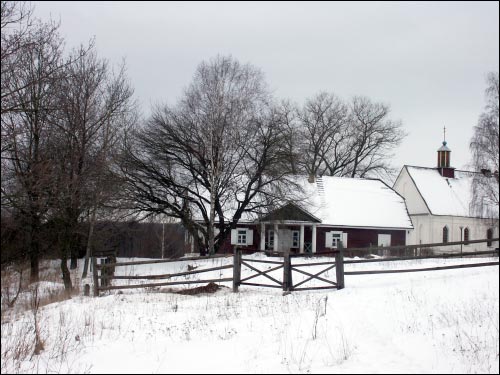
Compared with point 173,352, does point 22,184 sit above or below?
above

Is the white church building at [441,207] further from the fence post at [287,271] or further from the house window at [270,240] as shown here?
the fence post at [287,271]

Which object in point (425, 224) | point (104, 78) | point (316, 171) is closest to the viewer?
point (104, 78)

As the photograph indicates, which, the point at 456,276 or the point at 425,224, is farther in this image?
the point at 425,224

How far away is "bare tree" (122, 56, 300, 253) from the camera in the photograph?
96.1ft

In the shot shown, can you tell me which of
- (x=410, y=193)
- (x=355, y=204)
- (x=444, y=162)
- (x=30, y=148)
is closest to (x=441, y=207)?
(x=410, y=193)

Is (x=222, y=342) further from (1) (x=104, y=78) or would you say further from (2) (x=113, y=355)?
(1) (x=104, y=78)

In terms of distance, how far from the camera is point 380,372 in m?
7.49

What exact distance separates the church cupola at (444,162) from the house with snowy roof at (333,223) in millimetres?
8609

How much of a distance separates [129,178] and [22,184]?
18.6 meters

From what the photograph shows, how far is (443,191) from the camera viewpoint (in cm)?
4650

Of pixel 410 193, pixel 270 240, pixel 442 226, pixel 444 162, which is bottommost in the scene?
pixel 270 240

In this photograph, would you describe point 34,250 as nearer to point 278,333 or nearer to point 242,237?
point 278,333

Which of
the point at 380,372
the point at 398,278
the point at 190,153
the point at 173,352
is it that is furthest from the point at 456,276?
the point at 190,153

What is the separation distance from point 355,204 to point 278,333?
31.4 metres
